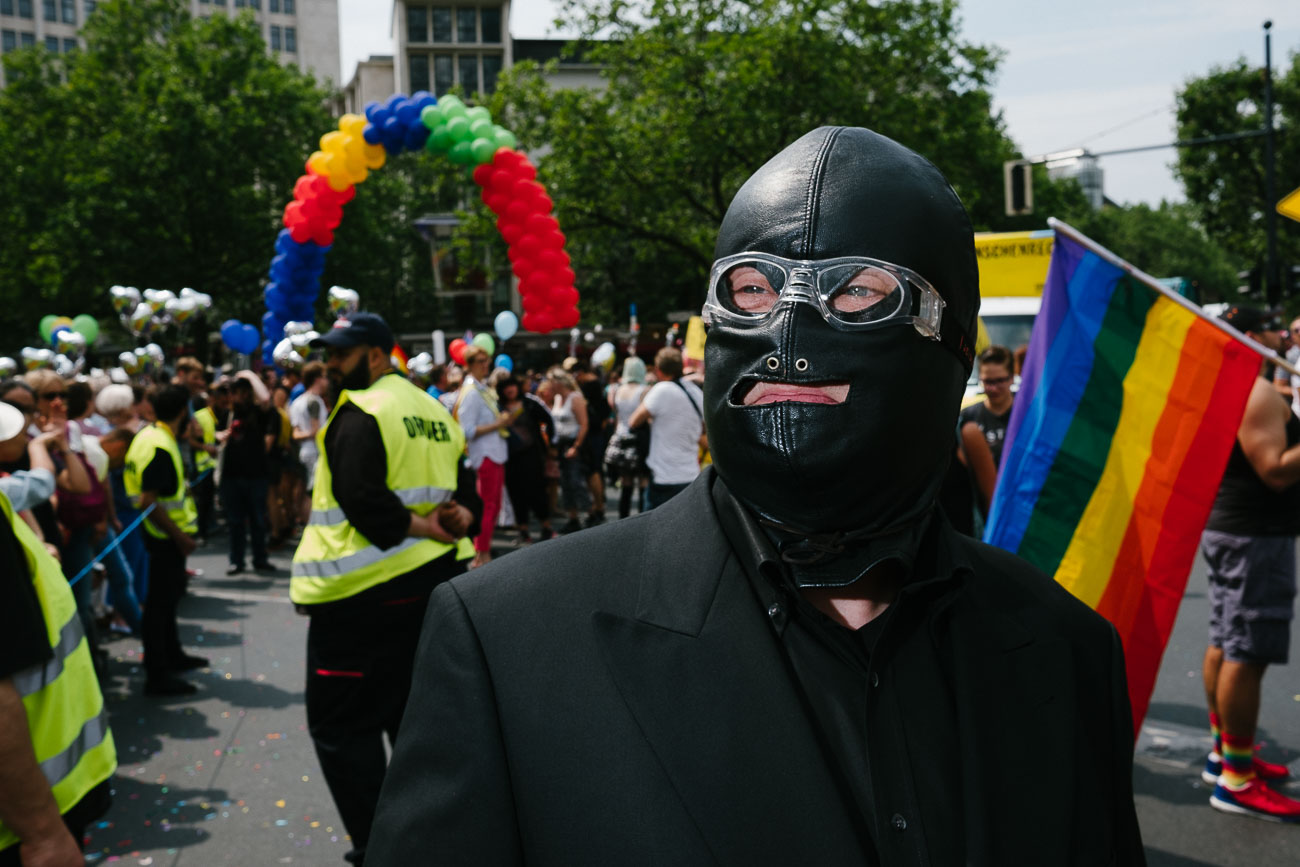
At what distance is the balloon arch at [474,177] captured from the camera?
11289mm

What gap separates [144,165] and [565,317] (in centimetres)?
2639

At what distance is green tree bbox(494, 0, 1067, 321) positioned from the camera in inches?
915

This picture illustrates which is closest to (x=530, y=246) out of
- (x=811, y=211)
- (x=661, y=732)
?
(x=811, y=211)

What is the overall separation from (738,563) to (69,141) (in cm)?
3763

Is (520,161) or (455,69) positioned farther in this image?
(455,69)

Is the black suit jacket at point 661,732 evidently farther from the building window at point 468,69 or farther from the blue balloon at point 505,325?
the building window at point 468,69

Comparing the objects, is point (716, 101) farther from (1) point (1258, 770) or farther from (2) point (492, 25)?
(2) point (492, 25)

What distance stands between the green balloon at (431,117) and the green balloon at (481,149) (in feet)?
1.44

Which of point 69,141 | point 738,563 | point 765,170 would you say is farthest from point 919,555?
point 69,141

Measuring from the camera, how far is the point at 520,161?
11539mm

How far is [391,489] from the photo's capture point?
4.29m

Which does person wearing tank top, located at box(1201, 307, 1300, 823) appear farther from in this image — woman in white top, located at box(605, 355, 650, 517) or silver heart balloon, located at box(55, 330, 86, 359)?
silver heart balloon, located at box(55, 330, 86, 359)

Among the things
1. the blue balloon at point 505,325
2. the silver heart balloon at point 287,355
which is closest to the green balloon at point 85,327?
the blue balloon at point 505,325

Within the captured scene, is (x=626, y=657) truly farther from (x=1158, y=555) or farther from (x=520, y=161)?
(x=520, y=161)
